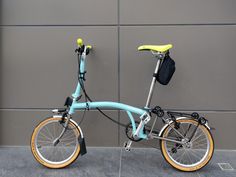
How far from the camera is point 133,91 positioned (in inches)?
170

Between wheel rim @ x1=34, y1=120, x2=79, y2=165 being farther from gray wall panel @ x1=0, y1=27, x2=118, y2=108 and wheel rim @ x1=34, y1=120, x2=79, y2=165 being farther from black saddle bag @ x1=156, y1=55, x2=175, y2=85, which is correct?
black saddle bag @ x1=156, y1=55, x2=175, y2=85

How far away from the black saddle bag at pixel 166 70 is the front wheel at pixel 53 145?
4.44ft

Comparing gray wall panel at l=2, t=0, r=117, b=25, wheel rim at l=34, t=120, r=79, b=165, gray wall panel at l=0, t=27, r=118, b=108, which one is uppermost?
gray wall panel at l=2, t=0, r=117, b=25

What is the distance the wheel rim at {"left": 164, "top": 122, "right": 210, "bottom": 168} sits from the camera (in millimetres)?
3732

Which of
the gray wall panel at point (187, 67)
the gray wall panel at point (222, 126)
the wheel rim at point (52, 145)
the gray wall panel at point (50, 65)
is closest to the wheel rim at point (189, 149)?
the gray wall panel at point (222, 126)

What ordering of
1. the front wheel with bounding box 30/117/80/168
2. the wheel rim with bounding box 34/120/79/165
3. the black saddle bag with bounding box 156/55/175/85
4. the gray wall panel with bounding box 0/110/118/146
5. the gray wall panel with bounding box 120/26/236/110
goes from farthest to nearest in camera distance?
the gray wall panel with bounding box 0/110/118/146
the gray wall panel with bounding box 120/26/236/110
the wheel rim with bounding box 34/120/79/165
the front wheel with bounding box 30/117/80/168
the black saddle bag with bounding box 156/55/175/85

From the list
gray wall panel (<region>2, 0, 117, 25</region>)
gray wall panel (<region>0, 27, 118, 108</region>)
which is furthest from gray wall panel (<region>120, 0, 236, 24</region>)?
gray wall panel (<region>0, 27, 118, 108</region>)

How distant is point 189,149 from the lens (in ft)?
13.0

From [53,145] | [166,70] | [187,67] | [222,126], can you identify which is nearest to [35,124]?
[53,145]

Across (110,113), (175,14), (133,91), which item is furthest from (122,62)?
(175,14)

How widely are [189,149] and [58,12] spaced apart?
2889mm

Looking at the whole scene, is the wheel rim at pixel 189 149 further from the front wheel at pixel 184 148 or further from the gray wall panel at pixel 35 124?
the gray wall panel at pixel 35 124

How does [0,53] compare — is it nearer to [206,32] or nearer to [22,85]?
[22,85]

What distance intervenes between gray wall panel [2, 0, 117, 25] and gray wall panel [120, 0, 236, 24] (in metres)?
0.26
